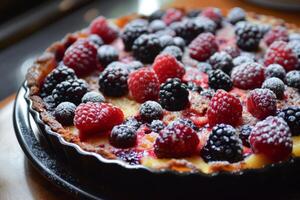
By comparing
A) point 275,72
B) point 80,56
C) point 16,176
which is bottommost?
point 16,176

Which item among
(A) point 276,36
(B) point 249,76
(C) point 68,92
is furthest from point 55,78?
(A) point 276,36

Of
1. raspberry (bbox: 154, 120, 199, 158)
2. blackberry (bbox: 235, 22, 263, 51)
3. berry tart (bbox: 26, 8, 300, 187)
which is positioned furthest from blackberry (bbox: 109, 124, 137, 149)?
blackberry (bbox: 235, 22, 263, 51)

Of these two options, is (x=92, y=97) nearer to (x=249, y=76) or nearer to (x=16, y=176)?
(x=16, y=176)

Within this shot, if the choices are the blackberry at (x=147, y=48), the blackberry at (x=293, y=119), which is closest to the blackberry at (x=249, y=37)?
the blackberry at (x=147, y=48)

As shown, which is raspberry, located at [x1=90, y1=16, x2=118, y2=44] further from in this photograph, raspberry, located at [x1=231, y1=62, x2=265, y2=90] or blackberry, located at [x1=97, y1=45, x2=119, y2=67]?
raspberry, located at [x1=231, y1=62, x2=265, y2=90]

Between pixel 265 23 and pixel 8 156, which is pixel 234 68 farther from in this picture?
pixel 8 156

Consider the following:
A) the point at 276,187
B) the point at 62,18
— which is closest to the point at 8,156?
the point at 276,187
